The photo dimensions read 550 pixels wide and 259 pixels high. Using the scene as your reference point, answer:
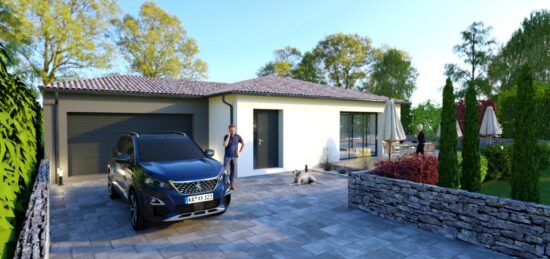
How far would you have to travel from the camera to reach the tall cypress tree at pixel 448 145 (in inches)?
228

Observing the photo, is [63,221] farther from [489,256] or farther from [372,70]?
[372,70]

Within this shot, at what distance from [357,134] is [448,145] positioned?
9.16 meters

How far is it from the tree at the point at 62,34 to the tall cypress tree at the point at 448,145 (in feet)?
72.7

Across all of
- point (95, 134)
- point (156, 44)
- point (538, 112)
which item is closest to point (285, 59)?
point (156, 44)

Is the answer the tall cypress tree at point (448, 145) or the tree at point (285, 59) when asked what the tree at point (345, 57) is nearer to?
the tree at point (285, 59)

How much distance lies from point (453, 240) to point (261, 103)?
25.2ft

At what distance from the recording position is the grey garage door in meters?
10.3

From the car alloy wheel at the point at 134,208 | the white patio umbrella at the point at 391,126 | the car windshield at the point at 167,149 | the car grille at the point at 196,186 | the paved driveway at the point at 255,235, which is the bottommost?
the paved driveway at the point at 255,235

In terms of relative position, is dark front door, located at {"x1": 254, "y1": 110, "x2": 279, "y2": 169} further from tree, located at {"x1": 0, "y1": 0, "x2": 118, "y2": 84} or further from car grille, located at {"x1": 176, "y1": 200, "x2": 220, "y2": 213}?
tree, located at {"x1": 0, "y1": 0, "x2": 118, "y2": 84}

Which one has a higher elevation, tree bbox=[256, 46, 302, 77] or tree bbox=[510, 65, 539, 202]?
tree bbox=[256, 46, 302, 77]

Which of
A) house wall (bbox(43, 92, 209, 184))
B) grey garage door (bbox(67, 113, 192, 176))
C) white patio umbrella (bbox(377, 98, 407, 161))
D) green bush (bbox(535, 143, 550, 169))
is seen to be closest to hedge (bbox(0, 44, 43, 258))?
house wall (bbox(43, 92, 209, 184))

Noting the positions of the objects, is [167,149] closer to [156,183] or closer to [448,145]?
[156,183]

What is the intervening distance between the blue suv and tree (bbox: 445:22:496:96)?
27.2 m

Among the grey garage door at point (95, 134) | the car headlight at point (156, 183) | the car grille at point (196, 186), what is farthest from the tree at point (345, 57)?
the car headlight at point (156, 183)
